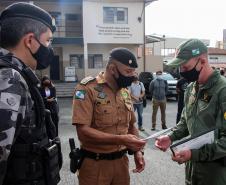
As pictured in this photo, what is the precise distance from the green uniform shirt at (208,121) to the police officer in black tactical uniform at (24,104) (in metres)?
1.15

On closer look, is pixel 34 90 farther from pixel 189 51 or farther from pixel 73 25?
pixel 73 25

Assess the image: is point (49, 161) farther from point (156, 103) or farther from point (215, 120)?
point (156, 103)

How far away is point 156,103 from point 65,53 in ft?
56.3

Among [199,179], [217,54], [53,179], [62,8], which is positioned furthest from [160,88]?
[217,54]

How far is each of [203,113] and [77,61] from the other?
24799 millimetres

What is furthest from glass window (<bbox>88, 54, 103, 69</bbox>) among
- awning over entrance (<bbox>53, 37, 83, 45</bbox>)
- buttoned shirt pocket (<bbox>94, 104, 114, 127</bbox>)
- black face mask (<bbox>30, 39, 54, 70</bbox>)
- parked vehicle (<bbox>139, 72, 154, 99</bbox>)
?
black face mask (<bbox>30, 39, 54, 70</bbox>)

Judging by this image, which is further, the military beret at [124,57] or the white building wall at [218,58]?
the white building wall at [218,58]

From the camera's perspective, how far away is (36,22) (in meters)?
2.08

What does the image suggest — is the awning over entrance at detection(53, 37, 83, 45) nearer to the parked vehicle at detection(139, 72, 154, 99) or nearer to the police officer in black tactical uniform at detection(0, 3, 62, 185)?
the parked vehicle at detection(139, 72, 154, 99)

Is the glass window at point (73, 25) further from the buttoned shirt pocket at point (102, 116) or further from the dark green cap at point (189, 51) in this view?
the dark green cap at point (189, 51)

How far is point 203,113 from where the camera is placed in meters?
2.72

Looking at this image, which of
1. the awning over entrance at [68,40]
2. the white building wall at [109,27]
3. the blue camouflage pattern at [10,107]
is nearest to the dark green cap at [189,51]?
the blue camouflage pattern at [10,107]

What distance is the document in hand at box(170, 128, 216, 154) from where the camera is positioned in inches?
99.7

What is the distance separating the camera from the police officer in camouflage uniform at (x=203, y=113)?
8.44ft
